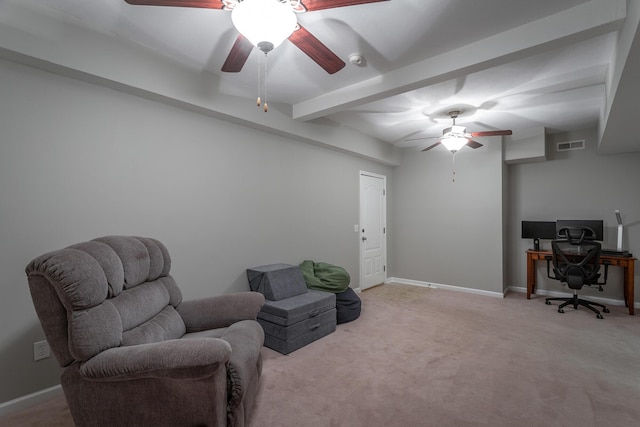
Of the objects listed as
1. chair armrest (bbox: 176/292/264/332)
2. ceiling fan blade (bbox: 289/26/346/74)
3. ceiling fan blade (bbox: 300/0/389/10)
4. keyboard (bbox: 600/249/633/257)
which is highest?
ceiling fan blade (bbox: 300/0/389/10)

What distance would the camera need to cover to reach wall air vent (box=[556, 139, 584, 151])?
4.84 metres

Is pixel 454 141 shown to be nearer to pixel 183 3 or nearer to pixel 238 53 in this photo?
pixel 238 53

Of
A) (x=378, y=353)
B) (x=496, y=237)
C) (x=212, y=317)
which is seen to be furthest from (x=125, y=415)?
(x=496, y=237)

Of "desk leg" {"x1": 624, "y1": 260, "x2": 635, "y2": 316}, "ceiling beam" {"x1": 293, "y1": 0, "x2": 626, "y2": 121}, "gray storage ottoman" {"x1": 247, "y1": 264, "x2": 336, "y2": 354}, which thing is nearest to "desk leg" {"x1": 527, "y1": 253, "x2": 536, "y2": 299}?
"desk leg" {"x1": 624, "y1": 260, "x2": 635, "y2": 316}

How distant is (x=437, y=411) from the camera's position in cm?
208

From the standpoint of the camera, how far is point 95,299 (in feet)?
5.10

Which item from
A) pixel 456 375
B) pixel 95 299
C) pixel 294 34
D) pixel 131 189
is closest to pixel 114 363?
→ pixel 95 299

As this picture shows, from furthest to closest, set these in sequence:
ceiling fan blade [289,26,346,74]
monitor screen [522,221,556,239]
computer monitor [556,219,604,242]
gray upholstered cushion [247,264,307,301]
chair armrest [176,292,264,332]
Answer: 1. monitor screen [522,221,556,239]
2. computer monitor [556,219,604,242]
3. gray upholstered cushion [247,264,307,301]
4. chair armrest [176,292,264,332]
5. ceiling fan blade [289,26,346,74]

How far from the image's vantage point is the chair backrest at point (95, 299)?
4.85 feet

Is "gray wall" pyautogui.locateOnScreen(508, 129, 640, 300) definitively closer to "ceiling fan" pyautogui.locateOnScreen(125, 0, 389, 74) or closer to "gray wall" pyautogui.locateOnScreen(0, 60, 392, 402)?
"gray wall" pyautogui.locateOnScreen(0, 60, 392, 402)

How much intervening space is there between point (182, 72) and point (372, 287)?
438cm

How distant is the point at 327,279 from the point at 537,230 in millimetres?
3586

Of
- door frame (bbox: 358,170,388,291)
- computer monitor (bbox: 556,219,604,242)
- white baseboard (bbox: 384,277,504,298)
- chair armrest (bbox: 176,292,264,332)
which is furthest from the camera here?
door frame (bbox: 358,170,388,291)

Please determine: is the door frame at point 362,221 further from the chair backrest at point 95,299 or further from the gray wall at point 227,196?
the chair backrest at point 95,299
